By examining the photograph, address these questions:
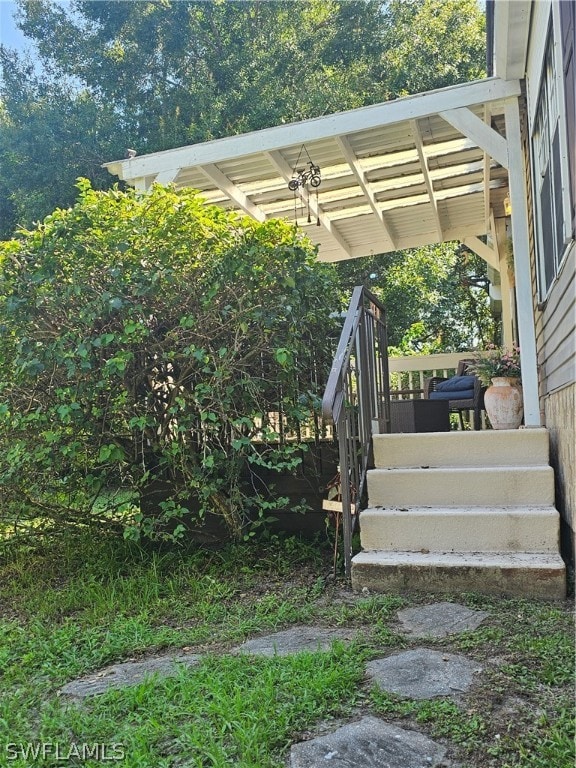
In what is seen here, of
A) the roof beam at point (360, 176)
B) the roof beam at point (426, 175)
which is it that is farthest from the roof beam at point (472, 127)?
the roof beam at point (360, 176)

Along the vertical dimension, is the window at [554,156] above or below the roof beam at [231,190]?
below

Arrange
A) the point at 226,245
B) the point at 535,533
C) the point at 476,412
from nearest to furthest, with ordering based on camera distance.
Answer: the point at 535,533 < the point at 226,245 < the point at 476,412

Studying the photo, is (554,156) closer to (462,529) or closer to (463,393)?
(462,529)

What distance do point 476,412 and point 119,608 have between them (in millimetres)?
4362

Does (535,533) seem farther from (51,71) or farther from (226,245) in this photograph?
(51,71)

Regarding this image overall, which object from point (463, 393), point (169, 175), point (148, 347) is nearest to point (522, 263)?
point (463, 393)

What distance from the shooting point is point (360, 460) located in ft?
13.3

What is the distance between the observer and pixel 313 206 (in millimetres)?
6996

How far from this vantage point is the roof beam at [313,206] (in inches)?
215

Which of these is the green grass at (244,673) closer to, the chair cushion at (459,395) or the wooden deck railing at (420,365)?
the chair cushion at (459,395)

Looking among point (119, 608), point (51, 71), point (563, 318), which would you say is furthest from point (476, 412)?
point (51, 71)

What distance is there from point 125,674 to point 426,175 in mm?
5256

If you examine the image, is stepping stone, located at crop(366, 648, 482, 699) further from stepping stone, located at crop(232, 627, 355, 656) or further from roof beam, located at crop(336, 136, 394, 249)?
roof beam, located at crop(336, 136, 394, 249)

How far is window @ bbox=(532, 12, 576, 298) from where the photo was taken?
2.67 m
